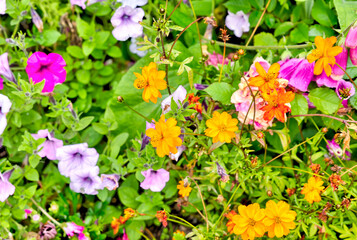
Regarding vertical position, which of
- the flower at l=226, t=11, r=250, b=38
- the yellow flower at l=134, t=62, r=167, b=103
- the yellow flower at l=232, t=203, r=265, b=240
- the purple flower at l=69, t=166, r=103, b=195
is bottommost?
the purple flower at l=69, t=166, r=103, b=195

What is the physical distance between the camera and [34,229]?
1.52 m

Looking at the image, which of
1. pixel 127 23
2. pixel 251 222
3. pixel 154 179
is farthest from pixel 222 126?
pixel 127 23

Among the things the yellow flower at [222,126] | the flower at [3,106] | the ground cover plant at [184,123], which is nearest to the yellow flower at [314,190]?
the ground cover plant at [184,123]

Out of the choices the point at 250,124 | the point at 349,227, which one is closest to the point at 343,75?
the point at 250,124

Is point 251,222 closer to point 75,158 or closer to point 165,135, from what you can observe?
point 165,135

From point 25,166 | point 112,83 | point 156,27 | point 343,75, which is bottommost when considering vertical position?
point 25,166

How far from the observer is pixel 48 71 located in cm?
128

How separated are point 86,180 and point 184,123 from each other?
0.49 metres

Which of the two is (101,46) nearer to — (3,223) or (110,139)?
(110,139)

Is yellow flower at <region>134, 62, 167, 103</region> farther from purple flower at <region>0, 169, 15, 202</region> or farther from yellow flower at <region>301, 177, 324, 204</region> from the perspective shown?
purple flower at <region>0, 169, 15, 202</region>

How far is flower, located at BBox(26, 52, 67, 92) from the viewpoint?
4.11 ft

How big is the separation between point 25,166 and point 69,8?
753 mm

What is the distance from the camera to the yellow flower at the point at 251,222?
0.99 meters

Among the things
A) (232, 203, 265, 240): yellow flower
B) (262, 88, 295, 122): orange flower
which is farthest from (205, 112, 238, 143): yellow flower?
(232, 203, 265, 240): yellow flower
